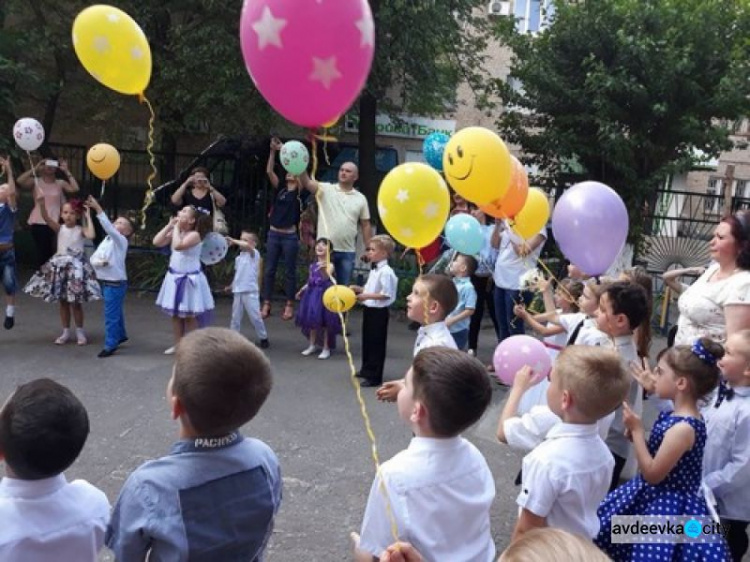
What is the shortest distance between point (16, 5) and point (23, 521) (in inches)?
426

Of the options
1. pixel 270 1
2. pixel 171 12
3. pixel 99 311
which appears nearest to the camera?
pixel 270 1

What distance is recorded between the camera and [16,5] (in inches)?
402

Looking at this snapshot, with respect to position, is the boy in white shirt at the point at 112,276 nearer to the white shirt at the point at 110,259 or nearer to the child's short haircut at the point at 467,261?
the white shirt at the point at 110,259

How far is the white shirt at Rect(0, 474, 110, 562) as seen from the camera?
1.67 meters

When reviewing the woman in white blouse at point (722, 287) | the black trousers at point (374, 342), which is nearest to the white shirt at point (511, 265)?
the black trousers at point (374, 342)

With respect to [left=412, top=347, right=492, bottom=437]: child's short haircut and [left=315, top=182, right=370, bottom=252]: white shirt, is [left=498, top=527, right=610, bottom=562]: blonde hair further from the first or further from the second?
[left=315, top=182, right=370, bottom=252]: white shirt

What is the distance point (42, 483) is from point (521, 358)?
2.01 meters

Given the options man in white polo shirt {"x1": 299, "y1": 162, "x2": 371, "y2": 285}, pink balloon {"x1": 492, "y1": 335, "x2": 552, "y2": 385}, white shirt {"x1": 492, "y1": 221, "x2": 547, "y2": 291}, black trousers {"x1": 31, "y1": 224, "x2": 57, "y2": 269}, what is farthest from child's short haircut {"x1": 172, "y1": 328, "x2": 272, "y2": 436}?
black trousers {"x1": 31, "y1": 224, "x2": 57, "y2": 269}

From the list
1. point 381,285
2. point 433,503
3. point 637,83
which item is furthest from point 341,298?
point 637,83

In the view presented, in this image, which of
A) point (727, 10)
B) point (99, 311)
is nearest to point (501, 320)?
point (99, 311)

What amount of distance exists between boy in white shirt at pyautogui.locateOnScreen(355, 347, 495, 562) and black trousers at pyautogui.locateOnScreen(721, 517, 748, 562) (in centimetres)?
135

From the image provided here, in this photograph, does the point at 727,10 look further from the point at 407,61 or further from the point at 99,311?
the point at 99,311

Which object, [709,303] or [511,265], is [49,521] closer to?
[709,303]

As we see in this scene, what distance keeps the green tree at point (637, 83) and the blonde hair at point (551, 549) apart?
30.1 feet
